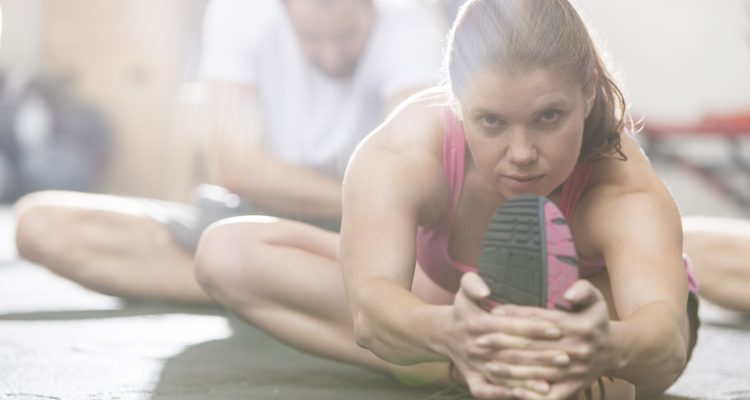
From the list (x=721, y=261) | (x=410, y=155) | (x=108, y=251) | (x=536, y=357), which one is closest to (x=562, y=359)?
(x=536, y=357)

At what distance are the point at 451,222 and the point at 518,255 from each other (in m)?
0.34

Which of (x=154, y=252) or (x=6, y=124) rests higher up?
(x=154, y=252)

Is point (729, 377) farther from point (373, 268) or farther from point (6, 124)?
point (6, 124)

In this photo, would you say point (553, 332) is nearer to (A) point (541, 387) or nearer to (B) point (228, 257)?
(A) point (541, 387)

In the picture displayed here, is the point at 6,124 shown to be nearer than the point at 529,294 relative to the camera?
No

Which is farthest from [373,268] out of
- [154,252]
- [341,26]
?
[154,252]

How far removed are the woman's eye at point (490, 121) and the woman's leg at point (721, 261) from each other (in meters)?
1.03

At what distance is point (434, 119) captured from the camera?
1.06 metres

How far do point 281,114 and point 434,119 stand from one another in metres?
0.88

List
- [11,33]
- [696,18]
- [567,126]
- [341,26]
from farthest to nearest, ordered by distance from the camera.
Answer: [11,33] → [696,18] → [341,26] → [567,126]

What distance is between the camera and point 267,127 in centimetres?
192

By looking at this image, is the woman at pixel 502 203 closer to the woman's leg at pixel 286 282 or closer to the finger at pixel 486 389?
the finger at pixel 486 389

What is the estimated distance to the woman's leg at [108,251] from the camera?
194 centimetres

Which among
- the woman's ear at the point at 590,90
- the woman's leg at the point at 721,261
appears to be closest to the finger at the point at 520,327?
the woman's ear at the point at 590,90
